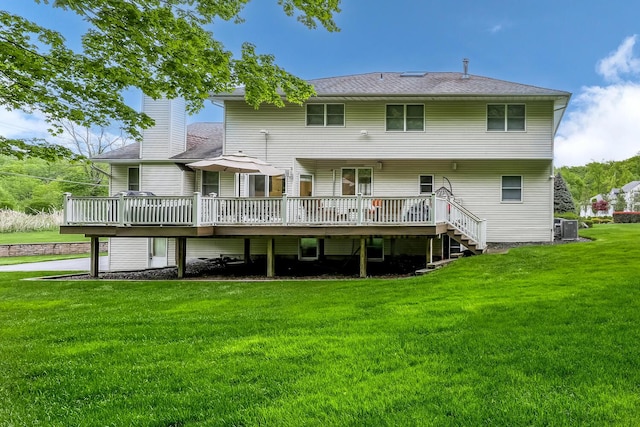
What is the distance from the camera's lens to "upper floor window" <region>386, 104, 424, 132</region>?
14.8 m

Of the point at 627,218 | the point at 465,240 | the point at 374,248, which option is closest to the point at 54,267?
the point at 374,248

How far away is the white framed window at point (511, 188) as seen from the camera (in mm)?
15078

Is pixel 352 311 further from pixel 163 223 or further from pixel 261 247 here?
pixel 261 247

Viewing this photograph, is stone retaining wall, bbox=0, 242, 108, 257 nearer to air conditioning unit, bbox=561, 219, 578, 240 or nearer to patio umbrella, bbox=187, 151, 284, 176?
patio umbrella, bbox=187, 151, 284, 176

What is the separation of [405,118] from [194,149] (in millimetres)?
8966

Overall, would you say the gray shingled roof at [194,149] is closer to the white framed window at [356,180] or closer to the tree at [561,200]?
the white framed window at [356,180]

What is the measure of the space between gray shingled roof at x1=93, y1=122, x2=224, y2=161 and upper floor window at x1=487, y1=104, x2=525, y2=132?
35.7 ft

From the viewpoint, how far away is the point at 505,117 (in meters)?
14.6

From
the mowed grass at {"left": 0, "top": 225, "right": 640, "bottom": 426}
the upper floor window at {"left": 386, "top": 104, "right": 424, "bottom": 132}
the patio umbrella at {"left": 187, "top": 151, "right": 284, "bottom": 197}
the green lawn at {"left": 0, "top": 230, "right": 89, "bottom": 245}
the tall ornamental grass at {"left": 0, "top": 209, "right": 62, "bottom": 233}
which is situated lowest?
the green lawn at {"left": 0, "top": 230, "right": 89, "bottom": 245}

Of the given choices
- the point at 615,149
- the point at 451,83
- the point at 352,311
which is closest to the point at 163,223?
the point at 352,311

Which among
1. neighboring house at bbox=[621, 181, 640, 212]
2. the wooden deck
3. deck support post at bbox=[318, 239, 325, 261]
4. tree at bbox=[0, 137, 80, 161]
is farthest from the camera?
neighboring house at bbox=[621, 181, 640, 212]

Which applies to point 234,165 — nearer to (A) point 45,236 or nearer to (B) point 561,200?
(B) point 561,200

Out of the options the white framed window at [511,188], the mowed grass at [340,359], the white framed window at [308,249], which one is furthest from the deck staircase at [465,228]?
the white framed window at [308,249]

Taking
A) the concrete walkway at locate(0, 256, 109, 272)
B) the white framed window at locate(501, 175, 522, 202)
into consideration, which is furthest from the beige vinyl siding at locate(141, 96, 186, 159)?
the white framed window at locate(501, 175, 522, 202)
